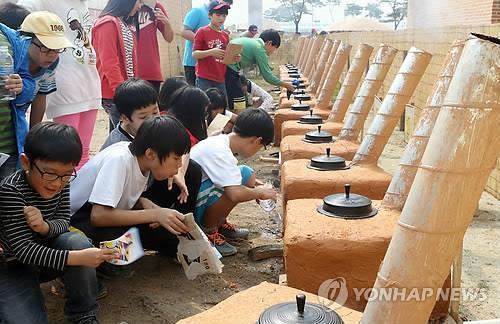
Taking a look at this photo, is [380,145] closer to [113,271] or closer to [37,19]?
[113,271]

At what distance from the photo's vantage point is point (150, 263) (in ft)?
11.0

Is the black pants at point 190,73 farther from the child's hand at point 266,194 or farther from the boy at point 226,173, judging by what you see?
the child's hand at point 266,194

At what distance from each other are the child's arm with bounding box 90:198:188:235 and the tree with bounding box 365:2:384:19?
238 ft

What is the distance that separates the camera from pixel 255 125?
138 inches

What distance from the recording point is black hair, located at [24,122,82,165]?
2232 millimetres

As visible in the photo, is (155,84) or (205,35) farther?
(205,35)

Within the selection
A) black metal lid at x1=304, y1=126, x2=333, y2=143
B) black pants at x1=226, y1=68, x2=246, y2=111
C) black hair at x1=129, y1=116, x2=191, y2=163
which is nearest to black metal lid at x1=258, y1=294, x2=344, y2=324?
black hair at x1=129, y1=116, x2=191, y2=163

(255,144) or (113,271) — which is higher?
(255,144)

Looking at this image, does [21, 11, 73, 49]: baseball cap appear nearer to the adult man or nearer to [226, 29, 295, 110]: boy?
the adult man

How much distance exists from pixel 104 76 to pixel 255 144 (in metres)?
1.17

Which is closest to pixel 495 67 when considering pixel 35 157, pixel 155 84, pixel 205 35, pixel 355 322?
pixel 355 322

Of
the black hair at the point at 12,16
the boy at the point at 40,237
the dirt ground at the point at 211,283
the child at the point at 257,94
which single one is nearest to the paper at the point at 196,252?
the dirt ground at the point at 211,283

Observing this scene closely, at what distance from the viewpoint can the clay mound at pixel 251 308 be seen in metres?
1.78

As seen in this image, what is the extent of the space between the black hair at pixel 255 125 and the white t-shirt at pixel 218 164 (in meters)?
0.18
